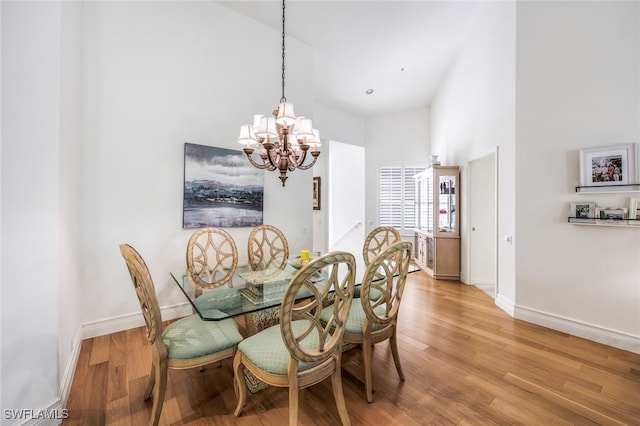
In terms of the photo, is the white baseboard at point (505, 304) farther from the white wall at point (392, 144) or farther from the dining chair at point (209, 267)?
the white wall at point (392, 144)

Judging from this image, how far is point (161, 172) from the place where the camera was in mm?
2926

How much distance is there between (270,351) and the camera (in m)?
1.50

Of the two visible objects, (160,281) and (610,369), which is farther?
(160,281)

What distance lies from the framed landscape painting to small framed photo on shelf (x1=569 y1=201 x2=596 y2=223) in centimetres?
357

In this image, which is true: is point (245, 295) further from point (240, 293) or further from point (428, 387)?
point (428, 387)

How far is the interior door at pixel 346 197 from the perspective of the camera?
686cm

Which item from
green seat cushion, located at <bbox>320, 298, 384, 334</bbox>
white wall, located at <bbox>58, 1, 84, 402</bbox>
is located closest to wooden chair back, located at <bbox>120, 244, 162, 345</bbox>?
white wall, located at <bbox>58, 1, 84, 402</bbox>

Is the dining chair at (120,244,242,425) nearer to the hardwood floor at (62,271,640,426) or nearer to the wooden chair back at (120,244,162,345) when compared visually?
the wooden chair back at (120,244,162,345)

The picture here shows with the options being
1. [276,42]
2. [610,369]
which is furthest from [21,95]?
[610,369]

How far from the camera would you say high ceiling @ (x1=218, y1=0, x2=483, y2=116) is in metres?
3.36

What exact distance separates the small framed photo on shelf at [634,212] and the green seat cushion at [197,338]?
139 inches

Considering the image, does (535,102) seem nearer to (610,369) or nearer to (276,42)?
(610,369)

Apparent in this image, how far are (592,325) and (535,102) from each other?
2.42 m

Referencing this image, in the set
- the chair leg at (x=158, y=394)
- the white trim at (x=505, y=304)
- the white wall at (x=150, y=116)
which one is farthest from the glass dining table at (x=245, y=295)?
the white trim at (x=505, y=304)
